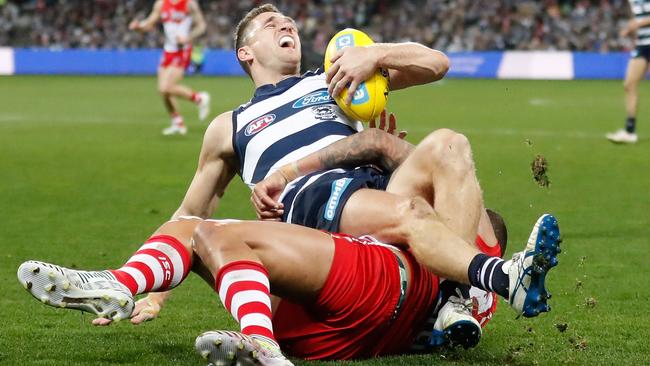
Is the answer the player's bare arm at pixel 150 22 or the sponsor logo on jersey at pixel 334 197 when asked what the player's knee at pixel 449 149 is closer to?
the sponsor logo on jersey at pixel 334 197

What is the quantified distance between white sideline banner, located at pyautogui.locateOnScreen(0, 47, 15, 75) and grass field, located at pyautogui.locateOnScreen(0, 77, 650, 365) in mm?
12297

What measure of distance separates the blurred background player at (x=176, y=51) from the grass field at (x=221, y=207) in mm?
563

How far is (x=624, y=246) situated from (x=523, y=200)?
232 cm

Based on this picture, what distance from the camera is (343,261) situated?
167 inches

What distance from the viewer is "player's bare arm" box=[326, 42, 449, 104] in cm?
520

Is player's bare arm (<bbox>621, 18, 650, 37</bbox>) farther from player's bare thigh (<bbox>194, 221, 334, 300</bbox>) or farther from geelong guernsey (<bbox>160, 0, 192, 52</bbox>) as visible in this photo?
player's bare thigh (<bbox>194, 221, 334, 300</bbox>)

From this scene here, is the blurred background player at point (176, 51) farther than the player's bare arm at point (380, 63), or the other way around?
the blurred background player at point (176, 51)

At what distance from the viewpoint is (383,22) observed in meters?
39.0

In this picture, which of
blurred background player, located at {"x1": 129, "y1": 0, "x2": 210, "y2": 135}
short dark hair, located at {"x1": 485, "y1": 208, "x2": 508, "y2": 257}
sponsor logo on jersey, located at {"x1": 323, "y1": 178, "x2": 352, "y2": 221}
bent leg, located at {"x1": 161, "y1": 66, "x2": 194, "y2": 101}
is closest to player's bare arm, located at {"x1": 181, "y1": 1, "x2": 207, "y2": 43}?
blurred background player, located at {"x1": 129, "y1": 0, "x2": 210, "y2": 135}

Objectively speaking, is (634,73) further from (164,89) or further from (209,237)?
(209,237)

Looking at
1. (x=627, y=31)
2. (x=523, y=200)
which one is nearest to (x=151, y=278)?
(x=523, y=200)

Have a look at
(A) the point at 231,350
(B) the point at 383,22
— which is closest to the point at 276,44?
(A) the point at 231,350

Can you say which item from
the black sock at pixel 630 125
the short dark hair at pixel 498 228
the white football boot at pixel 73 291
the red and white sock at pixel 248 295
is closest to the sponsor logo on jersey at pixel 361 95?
the short dark hair at pixel 498 228

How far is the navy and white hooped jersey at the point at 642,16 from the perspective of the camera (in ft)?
46.8
